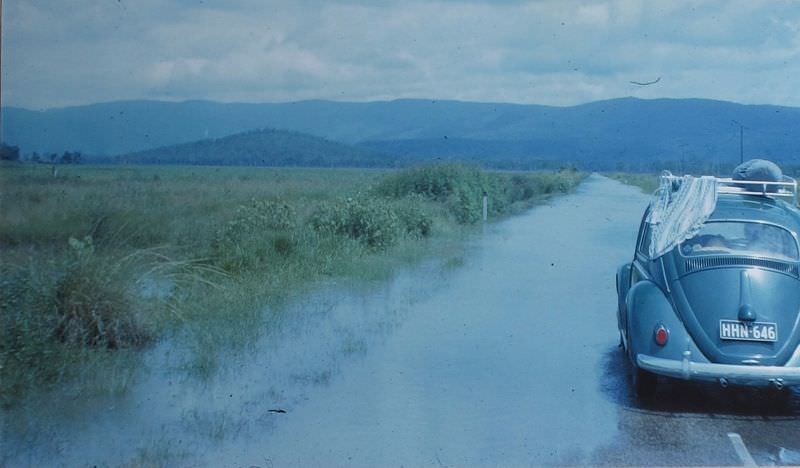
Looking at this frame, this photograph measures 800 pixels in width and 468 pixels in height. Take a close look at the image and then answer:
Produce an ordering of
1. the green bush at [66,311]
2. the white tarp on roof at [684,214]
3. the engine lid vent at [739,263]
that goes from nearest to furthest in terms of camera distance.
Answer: the engine lid vent at [739,263], the green bush at [66,311], the white tarp on roof at [684,214]

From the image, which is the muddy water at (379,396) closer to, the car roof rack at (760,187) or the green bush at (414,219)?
the car roof rack at (760,187)

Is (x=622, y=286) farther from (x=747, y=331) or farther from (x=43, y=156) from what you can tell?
(x=43, y=156)

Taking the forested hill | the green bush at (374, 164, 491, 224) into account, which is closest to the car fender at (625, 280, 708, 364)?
the forested hill

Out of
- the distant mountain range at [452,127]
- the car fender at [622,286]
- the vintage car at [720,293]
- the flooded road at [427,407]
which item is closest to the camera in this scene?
the flooded road at [427,407]

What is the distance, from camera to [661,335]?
7.02m

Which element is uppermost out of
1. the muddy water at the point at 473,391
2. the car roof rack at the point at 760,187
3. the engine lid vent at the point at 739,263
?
the car roof rack at the point at 760,187

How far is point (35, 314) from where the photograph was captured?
26.0ft

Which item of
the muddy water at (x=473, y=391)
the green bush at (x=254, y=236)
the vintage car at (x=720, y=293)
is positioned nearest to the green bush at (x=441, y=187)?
the green bush at (x=254, y=236)

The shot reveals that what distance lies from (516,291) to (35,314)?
765 centimetres

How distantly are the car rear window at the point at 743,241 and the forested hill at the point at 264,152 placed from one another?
8486 millimetres

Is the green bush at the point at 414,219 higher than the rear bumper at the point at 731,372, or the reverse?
the green bush at the point at 414,219

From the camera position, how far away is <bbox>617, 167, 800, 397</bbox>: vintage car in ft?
22.3

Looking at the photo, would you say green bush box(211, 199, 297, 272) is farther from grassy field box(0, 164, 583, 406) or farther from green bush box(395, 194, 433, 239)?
green bush box(395, 194, 433, 239)

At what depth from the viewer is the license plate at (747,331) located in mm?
6824
